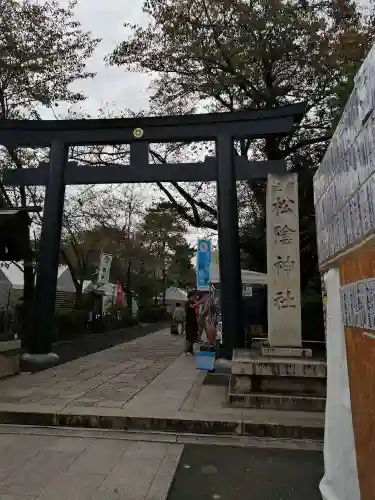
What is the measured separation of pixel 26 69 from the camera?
12148mm

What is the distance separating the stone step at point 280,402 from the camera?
610cm

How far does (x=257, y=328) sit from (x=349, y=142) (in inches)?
489

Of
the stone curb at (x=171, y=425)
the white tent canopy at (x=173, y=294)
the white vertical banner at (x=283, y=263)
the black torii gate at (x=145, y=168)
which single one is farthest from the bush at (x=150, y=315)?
the stone curb at (x=171, y=425)

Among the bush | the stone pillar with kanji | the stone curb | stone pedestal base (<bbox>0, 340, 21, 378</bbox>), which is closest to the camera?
the stone curb

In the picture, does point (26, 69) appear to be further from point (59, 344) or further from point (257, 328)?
point (257, 328)

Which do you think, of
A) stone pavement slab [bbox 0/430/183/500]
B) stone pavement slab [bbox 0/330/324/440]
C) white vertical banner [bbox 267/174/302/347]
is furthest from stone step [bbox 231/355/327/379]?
stone pavement slab [bbox 0/430/183/500]

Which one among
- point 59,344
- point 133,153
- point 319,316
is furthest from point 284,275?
point 59,344

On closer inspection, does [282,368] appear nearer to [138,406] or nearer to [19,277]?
[138,406]

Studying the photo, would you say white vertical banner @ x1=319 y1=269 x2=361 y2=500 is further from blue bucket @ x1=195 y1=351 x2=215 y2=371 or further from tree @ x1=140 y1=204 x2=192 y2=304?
tree @ x1=140 y1=204 x2=192 y2=304

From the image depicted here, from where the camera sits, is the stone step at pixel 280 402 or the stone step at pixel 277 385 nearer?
the stone step at pixel 280 402

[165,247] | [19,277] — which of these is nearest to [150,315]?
[165,247]

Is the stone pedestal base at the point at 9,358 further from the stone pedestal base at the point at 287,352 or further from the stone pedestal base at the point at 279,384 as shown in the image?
the stone pedestal base at the point at 287,352

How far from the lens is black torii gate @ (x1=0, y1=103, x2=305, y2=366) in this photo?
31.3 feet

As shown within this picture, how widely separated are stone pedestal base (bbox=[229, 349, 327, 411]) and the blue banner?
5300 millimetres
